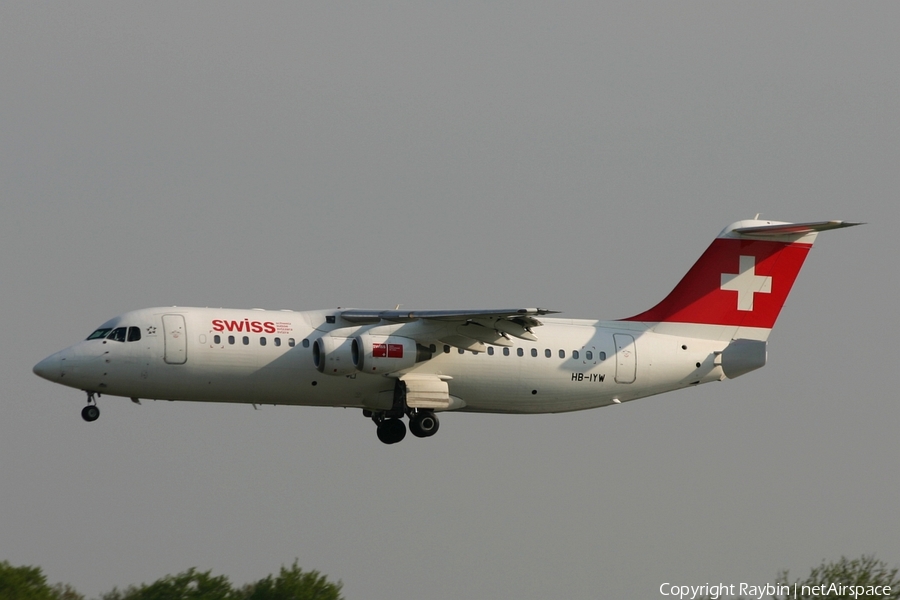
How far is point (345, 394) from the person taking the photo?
29.2 m

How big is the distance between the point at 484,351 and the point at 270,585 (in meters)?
9.26

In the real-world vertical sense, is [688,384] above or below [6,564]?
above

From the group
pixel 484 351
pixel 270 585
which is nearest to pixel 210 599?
pixel 270 585

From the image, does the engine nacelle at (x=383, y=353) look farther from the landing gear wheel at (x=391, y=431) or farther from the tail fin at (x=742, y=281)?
the tail fin at (x=742, y=281)

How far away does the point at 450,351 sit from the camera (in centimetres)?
2955

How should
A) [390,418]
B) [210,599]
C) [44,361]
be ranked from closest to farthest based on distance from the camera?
[44,361] → [390,418] → [210,599]

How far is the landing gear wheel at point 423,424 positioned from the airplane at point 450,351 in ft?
0.08

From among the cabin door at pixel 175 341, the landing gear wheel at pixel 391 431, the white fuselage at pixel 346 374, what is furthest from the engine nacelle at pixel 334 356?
the landing gear wheel at pixel 391 431

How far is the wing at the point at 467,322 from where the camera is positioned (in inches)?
1111

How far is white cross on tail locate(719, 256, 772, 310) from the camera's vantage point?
32.5 meters

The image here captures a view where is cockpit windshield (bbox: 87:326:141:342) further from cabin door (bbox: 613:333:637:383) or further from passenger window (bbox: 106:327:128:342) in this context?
cabin door (bbox: 613:333:637:383)

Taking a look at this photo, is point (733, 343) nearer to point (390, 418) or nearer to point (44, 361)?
point (390, 418)

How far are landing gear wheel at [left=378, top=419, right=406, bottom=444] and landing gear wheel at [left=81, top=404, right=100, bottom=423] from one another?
5789mm

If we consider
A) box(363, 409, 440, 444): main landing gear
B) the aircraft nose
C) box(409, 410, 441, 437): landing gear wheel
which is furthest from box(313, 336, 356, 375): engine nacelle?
the aircraft nose
